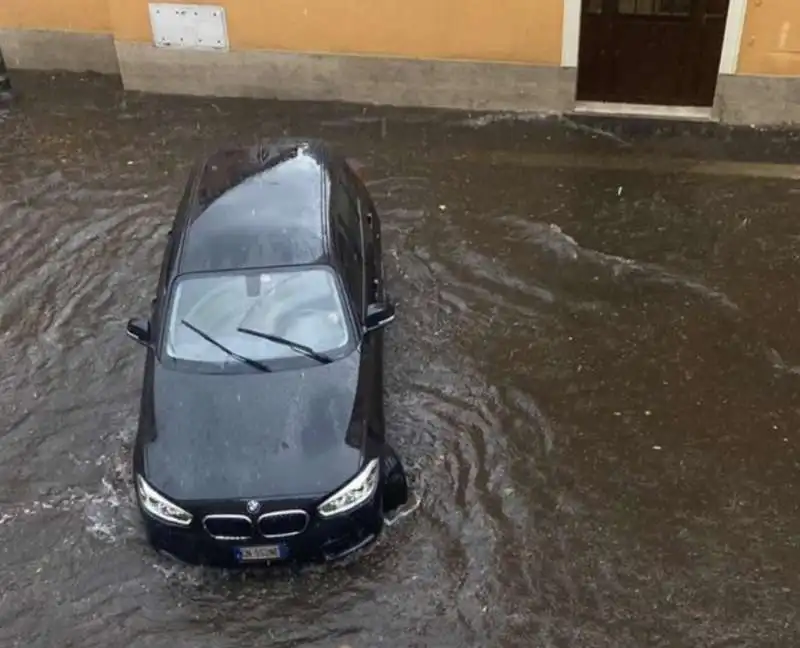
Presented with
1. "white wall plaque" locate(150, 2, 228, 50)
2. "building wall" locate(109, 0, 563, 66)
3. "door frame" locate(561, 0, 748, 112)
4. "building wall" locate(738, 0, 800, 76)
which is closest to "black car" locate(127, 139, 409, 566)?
"building wall" locate(109, 0, 563, 66)

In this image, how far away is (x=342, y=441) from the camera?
21.6 feet

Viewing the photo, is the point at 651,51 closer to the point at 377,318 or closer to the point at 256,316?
the point at 377,318

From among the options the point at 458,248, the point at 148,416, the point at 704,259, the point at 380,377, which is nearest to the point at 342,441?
the point at 380,377

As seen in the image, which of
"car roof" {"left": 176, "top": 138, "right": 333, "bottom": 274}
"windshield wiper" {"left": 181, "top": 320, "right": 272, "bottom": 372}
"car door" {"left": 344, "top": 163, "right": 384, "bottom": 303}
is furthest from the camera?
"car door" {"left": 344, "top": 163, "right": 384, "bottom": 303}

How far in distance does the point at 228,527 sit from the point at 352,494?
85 centimetres

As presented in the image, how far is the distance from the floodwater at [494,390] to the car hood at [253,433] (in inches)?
30.9

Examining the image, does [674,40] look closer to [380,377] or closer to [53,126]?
[380,377]

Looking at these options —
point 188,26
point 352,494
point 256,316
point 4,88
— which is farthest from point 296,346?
point 4,88

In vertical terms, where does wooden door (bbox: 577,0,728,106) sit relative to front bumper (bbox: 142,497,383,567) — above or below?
above

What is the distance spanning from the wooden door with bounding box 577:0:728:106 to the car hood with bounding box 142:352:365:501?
22.1 ft

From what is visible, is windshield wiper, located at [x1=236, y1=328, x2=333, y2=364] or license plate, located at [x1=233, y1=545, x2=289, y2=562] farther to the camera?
windshield wiper, located at [x1=236, y1=328, x2=333, y2=364]

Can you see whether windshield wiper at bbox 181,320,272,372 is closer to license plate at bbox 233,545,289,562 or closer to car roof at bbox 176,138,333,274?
car roof at bbox 176,138,333,274

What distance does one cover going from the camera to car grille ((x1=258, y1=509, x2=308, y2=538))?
632 centimetres

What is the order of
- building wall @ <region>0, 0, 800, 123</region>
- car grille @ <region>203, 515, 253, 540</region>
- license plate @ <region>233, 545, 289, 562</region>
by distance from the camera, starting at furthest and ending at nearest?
1. building wall @ <region>0, 0, 800, 123</region>
2. license plate @ <region>233, 545, 289, 562</region>
3. car grille @ <region>203, 515, 253, 540</region>
